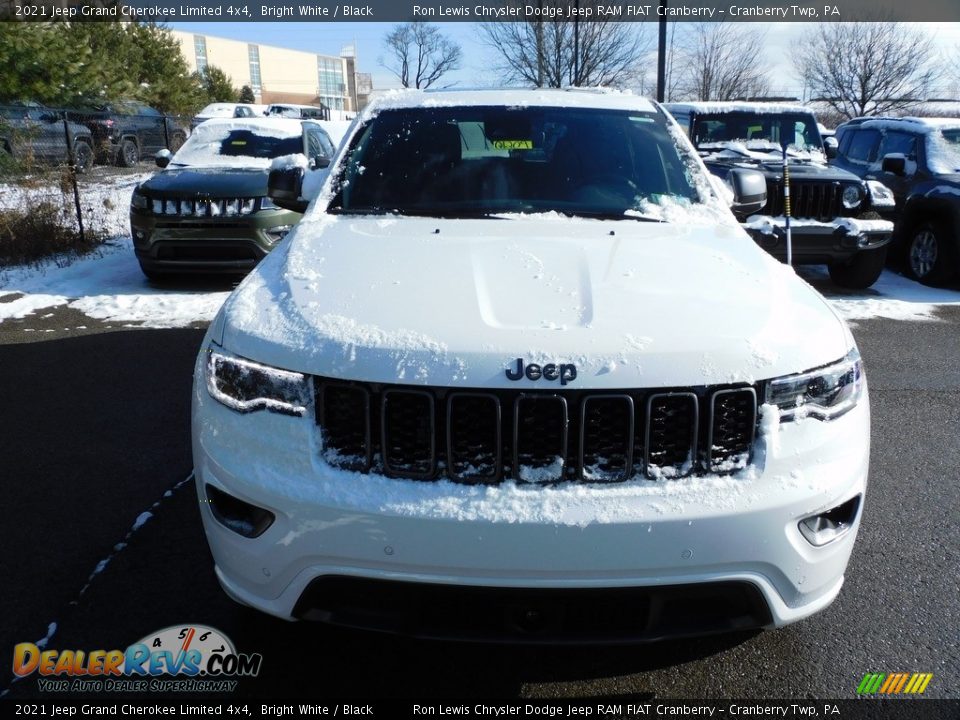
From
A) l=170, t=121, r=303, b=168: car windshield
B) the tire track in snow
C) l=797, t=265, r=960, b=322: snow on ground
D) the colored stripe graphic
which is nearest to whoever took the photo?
the colored stripe graphic

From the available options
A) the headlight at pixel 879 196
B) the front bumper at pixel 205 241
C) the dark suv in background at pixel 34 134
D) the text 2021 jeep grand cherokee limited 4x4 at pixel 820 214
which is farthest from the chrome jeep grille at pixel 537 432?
the dark suv in background at pixel 34 134

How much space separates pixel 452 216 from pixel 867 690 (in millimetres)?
2154

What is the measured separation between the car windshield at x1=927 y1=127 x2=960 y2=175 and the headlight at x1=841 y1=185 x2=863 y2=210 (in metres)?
1.36

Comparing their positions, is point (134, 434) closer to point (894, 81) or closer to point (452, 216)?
point (452, 216)

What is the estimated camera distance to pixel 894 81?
1352 inches

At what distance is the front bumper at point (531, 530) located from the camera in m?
1.95

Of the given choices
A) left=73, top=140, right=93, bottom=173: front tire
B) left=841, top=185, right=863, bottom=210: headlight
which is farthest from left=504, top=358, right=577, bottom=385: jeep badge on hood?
left=73, top=140, right=93, bottom=173: front tire

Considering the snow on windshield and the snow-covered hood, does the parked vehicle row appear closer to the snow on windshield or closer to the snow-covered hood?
the snow on windshield

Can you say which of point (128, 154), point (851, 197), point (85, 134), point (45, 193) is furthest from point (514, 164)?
point (128, 154)

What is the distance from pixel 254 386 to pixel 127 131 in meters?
17.9

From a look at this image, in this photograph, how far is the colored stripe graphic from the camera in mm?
2447

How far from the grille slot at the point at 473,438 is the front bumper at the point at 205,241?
603cm

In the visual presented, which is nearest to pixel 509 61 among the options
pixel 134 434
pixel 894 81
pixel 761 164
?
pixel 894 81

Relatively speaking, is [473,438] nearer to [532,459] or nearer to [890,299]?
[532,459]
